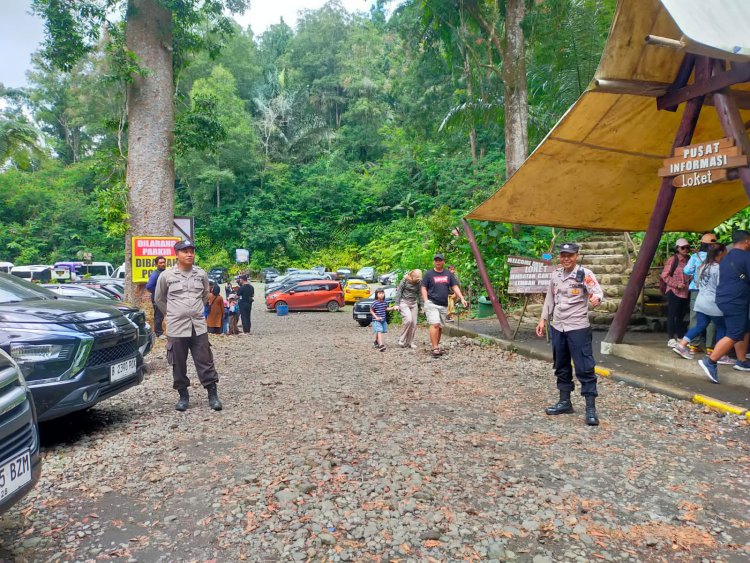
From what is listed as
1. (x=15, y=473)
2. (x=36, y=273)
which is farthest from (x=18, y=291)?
(x=36, y=273)

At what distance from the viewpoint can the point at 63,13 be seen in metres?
10.5

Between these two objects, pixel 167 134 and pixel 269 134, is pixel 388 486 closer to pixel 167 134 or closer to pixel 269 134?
pixel 167 134

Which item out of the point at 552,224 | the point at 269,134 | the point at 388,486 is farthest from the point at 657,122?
the point at 269,134

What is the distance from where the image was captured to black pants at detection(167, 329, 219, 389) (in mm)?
5496

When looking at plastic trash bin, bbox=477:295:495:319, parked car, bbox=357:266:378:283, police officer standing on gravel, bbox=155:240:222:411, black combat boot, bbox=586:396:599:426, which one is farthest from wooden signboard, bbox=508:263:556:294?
parked car, bbox=357:266:378:283

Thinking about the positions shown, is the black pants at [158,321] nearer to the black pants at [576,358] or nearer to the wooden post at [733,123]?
the black pants at [576,358]

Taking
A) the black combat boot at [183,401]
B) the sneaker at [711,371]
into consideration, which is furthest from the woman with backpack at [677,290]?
the black combat boot at [183,401]

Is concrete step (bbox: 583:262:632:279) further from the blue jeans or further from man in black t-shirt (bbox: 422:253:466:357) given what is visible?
the blue jeans

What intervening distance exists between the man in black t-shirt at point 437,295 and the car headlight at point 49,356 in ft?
18.5

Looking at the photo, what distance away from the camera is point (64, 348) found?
4348 millimetres

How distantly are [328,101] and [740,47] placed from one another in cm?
5209

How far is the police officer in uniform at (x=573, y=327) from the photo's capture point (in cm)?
495

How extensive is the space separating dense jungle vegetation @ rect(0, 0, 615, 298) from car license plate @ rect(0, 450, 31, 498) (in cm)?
1496

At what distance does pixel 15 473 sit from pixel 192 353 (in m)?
2.91
